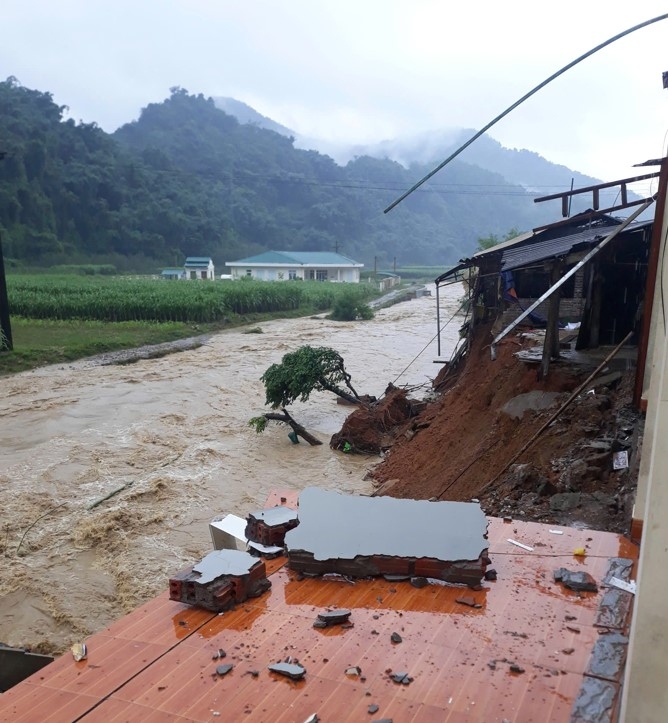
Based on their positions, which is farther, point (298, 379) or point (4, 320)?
point (4, 320)

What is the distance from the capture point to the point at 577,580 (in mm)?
4234

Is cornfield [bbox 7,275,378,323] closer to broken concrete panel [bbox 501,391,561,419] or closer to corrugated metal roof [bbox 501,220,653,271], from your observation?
corrugated metal roof [bbox 501,220,653,271]

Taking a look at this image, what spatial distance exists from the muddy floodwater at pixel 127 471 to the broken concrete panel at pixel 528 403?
9.37ft

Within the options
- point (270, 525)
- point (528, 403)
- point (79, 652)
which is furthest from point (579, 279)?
point (79, 652)

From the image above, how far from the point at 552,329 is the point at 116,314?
25.4 meters

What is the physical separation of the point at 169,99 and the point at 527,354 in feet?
396

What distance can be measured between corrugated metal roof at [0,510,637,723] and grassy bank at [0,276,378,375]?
17.7 metres

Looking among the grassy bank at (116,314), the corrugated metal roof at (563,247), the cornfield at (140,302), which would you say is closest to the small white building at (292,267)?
the grassy bank at (116,314)

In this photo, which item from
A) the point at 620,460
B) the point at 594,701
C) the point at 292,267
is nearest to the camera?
the point at 594,701

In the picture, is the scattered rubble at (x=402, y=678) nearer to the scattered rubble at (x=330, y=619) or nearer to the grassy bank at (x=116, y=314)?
the scattered rubble at (x=330, y=619)

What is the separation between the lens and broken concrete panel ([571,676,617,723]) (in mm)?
2959

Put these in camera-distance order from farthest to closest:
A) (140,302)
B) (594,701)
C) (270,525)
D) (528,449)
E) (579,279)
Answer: (140,302)
(579,279)
(528,449)
(270,525)
(594,701)

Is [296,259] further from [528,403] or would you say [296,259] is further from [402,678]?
[402,678]

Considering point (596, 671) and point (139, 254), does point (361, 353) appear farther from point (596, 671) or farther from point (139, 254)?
point (139, 254)
